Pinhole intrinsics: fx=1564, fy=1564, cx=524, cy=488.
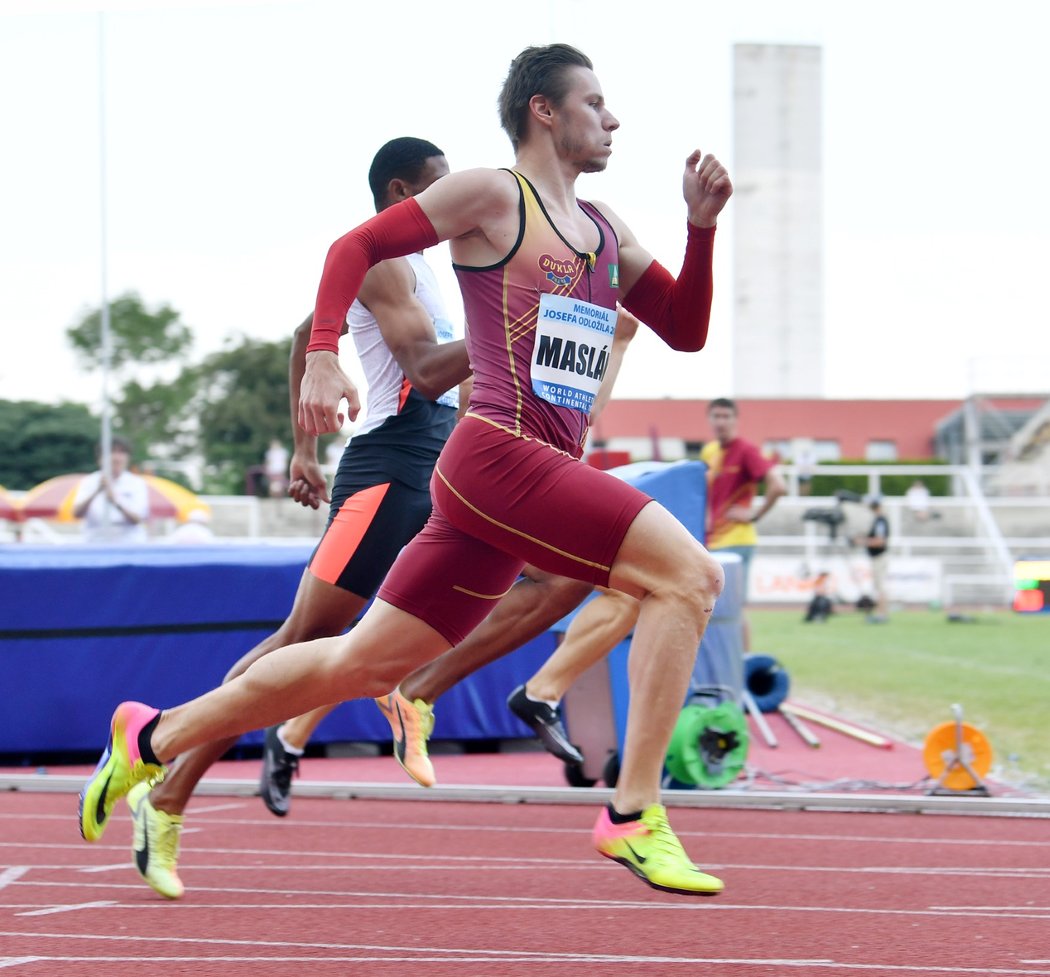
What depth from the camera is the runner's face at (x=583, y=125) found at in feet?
11.7

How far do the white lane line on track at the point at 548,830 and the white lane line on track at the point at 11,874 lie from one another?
108cm

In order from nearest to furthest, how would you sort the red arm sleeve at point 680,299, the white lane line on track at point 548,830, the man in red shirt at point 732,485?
the red arm sleeve at point 680,299
the white lane line on track at point 548,830
the man in red shirt at point 732,485

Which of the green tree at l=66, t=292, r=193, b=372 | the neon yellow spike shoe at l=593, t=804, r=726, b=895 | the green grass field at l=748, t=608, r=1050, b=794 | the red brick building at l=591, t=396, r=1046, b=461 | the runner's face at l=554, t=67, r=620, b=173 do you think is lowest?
the green grass field at l=748, t=608, r=1050, b=794

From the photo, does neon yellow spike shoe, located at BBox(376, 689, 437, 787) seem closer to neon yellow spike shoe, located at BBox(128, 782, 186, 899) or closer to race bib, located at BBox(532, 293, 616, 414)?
neon yellow spike shoe, located at BBox(128, 782, 186, 899)

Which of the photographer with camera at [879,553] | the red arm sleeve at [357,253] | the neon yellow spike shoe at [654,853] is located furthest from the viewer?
the photographer with camera at [879,553]

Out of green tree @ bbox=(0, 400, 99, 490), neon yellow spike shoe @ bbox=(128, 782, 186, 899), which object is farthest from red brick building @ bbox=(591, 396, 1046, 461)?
neon yellow spike shoe @ bbox=(128, 782, 186, 899)

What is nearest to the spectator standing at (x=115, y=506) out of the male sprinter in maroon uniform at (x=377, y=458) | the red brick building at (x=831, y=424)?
the male sprinter in maroon uniform at (x=377, y=458)

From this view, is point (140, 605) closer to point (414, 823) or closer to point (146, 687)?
point (146, 687)

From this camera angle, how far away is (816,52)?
60688 millimetres

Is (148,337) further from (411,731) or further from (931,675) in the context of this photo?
(411,731)

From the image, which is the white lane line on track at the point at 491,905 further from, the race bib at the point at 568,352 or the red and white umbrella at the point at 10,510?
the red and white umbrella at the point at 10,510

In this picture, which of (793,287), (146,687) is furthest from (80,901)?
(793,287)

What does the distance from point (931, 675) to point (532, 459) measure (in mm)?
9854

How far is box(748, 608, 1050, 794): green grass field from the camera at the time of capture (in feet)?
28.1
